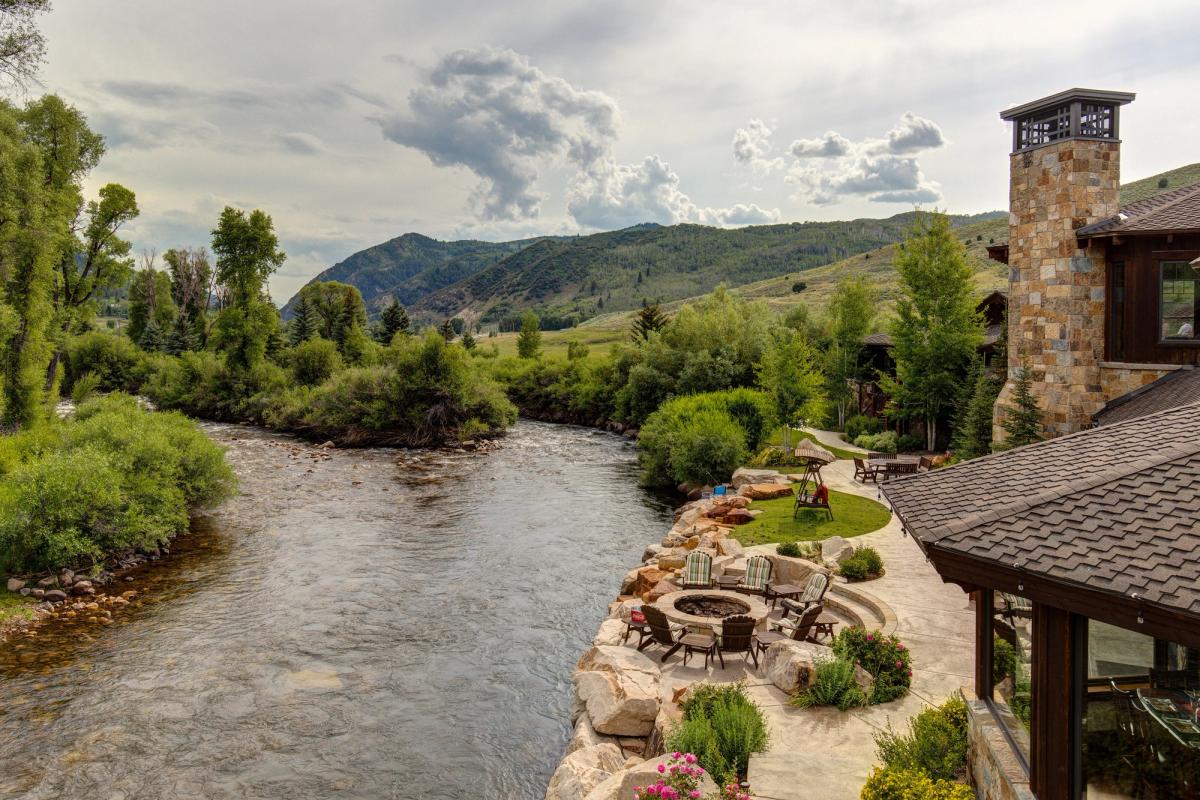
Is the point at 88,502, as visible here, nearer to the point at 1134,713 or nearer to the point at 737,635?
the point at 737,635

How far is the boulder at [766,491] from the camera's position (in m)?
27.2

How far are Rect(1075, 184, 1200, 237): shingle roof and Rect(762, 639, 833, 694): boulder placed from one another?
1263 centimetres

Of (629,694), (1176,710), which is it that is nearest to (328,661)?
(629,694)

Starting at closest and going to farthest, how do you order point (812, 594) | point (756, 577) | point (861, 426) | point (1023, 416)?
point (812, 594) < point (756, 577) < point (1023, 416) < point (861, 426)

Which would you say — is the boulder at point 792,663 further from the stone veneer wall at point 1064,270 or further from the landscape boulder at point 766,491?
the landscape boulder at point 766,491

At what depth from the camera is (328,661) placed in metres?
15.8

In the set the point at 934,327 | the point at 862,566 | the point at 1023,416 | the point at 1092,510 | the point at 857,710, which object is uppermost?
the point at 934,327

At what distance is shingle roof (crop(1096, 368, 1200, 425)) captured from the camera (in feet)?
52.5

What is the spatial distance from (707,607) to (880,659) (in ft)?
14.2

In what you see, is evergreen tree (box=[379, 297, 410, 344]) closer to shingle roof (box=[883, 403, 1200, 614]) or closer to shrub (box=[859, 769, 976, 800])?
shrub (box=[859, 769, 976, 800])

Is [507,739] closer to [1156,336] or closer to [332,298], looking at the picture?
[1156,336]

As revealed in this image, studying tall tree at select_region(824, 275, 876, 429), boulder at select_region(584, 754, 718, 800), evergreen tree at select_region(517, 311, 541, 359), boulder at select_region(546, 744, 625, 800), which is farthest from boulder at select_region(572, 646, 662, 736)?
evergreen tree at select_region(517, 311, 541, 359)

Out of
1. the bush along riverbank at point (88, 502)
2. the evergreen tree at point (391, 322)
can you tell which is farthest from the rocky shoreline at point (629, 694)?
the evergreen tree at point (391, 322)

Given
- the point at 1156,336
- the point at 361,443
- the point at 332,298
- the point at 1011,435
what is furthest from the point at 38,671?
the point at 332,298
